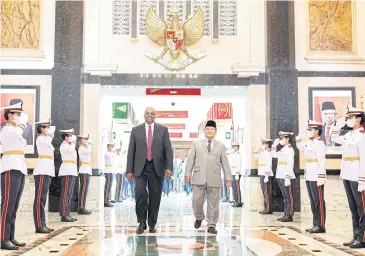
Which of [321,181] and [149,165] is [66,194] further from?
[321,181]

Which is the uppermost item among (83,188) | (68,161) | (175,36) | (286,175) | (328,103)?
(175,36)

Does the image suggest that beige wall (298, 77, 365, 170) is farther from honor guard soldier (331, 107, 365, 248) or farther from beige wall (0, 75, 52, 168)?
beige wall (0, 75, 52, 168)

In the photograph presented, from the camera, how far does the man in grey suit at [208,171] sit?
5688 mm

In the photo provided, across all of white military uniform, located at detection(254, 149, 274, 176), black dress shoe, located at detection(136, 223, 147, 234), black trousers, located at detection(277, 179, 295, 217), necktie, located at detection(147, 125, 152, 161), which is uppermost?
necktie, located at detection(147, 125, 152, 161)

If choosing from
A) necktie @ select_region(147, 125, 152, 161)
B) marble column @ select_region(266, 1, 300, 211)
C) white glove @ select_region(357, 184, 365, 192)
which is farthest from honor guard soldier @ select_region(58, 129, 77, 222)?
white glove @ select_region(357, 184, 365, 192)

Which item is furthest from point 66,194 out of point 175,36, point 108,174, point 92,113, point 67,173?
point 175,36

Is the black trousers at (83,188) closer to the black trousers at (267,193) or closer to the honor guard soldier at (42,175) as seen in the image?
the honor guard soldier at (42,175)

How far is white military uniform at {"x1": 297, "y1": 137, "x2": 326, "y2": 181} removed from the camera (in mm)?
5766

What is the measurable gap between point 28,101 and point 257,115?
4621 mm

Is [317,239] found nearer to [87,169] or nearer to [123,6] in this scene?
[87,169]

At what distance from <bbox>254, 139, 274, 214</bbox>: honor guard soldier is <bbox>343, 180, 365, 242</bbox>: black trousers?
3411 millimetres

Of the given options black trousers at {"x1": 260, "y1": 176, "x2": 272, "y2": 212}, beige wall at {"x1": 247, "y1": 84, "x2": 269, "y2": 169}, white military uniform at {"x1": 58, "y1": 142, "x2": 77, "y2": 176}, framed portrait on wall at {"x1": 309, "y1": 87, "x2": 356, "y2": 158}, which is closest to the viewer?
white military uniform at {"x1": 58, "y1": 142, "x2": 77, "y2": 176}

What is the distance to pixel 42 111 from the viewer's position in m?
8.68

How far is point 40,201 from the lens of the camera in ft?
18.3
